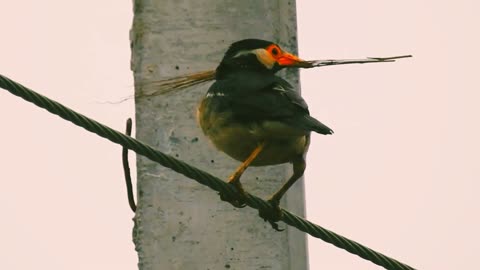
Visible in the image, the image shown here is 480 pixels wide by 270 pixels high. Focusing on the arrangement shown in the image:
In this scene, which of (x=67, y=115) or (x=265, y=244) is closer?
(x=67, y=115)

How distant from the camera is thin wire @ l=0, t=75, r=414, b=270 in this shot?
38.9 ft

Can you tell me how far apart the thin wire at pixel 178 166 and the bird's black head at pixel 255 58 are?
86 cm

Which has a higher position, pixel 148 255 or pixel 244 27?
pixel 244 27

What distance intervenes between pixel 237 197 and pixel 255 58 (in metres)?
0.87

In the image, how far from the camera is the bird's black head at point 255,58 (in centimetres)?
1323

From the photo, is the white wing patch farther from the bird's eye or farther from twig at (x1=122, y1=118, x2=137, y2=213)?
twig at (x1=122, y1=118, x2=137, y2=213)

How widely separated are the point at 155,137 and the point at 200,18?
2.12 feet

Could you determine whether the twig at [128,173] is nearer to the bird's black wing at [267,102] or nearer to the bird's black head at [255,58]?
the bird's black head at [255,58]

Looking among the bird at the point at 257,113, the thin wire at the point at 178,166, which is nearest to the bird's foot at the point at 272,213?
the bird at the point at 257,113

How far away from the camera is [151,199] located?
1358 centimetres

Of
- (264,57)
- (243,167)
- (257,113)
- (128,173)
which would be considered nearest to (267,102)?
(257,113)

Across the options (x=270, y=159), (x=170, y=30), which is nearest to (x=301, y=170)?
(x=270, y=159)

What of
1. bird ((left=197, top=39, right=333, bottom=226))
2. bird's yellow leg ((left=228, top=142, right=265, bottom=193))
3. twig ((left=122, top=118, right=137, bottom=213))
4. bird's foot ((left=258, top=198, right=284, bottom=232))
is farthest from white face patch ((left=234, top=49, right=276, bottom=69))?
twig ((left=122, top=118, right=137, bottom=213))

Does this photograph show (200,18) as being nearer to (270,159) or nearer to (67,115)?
(270,159)
